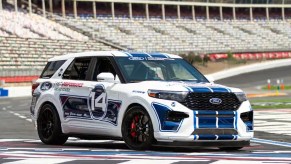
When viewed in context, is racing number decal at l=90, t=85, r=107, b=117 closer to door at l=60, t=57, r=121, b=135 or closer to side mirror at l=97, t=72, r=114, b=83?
→ door at l=60, t=57, r=121, b=135

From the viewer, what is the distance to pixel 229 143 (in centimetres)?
1222

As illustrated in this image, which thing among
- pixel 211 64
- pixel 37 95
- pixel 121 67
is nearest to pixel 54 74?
pixel 37 95

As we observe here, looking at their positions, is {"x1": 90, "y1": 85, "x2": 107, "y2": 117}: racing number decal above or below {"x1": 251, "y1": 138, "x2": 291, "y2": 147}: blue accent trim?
above

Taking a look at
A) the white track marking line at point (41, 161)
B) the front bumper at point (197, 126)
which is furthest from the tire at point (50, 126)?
the white track marking line at point (41, 161)

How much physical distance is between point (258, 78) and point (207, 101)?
59.2m

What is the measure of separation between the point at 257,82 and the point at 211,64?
38.3ft

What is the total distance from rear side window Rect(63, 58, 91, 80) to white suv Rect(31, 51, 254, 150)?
0.02 meters

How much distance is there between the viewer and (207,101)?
12039 millimetres

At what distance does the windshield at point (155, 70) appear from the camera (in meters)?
13.0

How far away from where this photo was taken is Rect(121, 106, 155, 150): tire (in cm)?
1197

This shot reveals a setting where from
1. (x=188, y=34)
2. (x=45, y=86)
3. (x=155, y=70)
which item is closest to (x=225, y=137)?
(x=155, y=70)

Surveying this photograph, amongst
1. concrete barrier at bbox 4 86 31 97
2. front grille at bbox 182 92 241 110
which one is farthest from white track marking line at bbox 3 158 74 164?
concrete barrier at bbox 4 86 31 97

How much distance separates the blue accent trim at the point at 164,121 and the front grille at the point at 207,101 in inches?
11.9

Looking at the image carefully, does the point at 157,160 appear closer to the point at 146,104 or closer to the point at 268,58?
the point at 146,104
